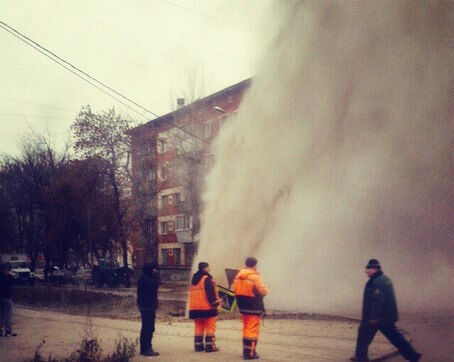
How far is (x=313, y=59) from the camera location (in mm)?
16719

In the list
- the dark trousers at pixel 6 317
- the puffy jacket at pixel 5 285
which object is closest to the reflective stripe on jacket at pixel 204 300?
the dark trousers at pixel 6 317

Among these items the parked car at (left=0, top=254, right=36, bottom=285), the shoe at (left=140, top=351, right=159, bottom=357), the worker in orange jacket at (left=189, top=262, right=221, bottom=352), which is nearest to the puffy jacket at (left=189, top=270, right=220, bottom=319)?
the worker in orange jacket at (left=189, top=262, right=221, bottom=352)

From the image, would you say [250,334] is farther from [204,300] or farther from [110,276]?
[110,276]

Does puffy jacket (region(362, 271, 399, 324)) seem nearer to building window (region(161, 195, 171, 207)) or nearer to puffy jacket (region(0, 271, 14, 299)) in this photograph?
puffy jacket (region(0, 271, 14, 299))

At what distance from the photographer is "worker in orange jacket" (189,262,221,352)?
8.51 metres

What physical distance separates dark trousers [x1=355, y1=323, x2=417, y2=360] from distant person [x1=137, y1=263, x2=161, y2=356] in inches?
129

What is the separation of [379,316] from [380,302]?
20 centimetres

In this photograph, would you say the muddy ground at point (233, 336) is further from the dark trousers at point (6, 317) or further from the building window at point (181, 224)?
the building window at point (181, 224)

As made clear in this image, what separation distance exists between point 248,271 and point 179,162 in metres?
26.7

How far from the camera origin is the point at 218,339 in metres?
9.95

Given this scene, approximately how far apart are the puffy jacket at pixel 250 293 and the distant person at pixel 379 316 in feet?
5.10

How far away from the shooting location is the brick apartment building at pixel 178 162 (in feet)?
107

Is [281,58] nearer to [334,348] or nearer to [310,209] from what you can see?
[310,209]

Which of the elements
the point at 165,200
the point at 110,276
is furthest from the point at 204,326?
the point at 165,200
